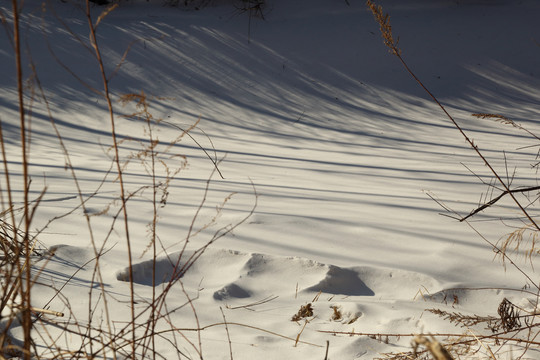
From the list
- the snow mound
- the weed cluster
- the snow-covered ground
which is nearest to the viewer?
the weed cluster

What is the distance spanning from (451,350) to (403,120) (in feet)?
14.3

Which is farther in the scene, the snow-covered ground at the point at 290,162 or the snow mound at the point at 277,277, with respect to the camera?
the snow mound at the point at 277,277

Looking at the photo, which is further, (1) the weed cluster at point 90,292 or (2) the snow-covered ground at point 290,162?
(2) the snow-covered ground at point 290,162

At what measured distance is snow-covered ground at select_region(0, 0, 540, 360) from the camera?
1.61m

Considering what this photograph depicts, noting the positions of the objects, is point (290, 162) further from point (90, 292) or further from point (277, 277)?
point (90, 292)

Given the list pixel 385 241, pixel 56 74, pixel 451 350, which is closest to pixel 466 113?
pixel 385 241

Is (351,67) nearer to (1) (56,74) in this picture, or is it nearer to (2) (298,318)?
(1) (56,74)

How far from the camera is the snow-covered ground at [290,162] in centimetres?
161

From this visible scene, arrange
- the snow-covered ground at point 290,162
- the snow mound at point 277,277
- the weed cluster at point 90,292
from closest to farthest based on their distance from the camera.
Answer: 1. the weed cluster at point 90,292
2. the snow-covered ground at point 290,162
3. the snow mound at point 277,277

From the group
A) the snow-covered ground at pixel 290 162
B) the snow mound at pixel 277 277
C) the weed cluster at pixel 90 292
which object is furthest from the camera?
the snow mound at pixel 277 277

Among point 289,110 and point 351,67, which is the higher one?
point 351,67

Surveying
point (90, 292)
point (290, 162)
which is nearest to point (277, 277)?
point (90, 292)

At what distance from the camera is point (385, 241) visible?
213 centimetres

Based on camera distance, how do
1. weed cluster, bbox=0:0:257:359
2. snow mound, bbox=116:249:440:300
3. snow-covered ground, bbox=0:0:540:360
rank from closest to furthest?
weed cluster, bbox=0:0:257:359 < snow-covered ground, bbox=0:0:540:360 < snow mound, bbox=116:249:440:300
